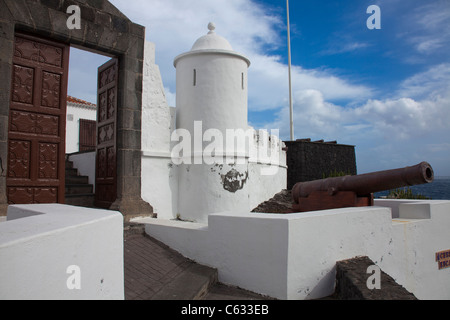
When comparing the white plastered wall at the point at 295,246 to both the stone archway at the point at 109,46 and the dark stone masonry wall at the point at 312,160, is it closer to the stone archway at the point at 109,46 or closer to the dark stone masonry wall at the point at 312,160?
the stone archway at the point at 109,46

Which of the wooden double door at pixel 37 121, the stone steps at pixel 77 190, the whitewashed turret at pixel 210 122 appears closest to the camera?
the wooden double door at pixel 37 121

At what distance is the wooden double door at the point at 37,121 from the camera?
5051 millimetres

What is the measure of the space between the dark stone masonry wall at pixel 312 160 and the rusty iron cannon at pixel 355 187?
7.39 meters

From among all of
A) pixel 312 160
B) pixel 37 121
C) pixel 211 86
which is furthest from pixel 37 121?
pixel 312 160

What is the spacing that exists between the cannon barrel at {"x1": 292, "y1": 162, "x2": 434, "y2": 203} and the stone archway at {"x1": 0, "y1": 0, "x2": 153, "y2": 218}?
10.7 feet

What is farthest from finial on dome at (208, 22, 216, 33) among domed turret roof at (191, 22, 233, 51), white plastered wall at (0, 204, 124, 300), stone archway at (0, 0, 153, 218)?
white plastered wall at (0, 204, 124, 300)

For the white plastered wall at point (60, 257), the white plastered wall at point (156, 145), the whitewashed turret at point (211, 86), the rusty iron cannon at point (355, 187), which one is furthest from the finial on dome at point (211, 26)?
the white plastered wall at point (60, 257)

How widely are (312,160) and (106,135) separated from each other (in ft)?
31.5

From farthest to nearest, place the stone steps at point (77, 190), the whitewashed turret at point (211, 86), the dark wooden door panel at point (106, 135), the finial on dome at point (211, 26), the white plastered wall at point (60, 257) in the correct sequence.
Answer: the finial on dome at point (211, 26) < the whitewashed turret at point (211, 86) < the stone steps at point (77, 190) < the dark wooden door panel at point (106, 135) < the white plastered wall at point (60, 257)

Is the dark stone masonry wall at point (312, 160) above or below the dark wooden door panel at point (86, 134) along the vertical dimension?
below

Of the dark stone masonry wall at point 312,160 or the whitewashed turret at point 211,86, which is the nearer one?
the whitewashed turret at point 211,86
